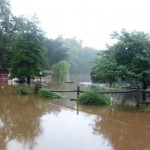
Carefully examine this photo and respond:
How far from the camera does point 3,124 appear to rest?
1159 centimetres

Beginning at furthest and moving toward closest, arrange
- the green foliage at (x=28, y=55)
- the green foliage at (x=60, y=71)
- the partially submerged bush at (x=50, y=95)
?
the green foliage at (x=60, y=71)
the green foliage at (x=28, y=55)
the partially submerged bush at (x=50, y=95)

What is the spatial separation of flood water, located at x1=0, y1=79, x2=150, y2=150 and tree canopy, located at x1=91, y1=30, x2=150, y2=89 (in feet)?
6.22

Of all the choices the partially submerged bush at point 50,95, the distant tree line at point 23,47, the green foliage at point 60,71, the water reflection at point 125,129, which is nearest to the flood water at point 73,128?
the water reflection at point 125,129

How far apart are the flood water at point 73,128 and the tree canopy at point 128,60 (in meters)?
1.90

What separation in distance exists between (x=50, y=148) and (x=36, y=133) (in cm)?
202

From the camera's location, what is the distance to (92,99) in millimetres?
18031

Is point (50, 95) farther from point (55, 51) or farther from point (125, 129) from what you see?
point (55, 51)

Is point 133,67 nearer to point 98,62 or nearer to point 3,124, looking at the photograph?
point 98,62

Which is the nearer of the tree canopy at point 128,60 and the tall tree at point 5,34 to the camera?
the tree canopy at point 128,60

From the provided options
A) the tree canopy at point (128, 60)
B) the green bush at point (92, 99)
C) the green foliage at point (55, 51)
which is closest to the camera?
the tree canopy at point (128, 60)

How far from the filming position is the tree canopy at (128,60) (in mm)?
15961

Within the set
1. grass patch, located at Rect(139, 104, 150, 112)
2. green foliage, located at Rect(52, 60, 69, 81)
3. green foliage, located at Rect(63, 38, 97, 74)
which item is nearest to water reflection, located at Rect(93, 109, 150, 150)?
grass patch, located at Rect(139, 104, 150, 112)

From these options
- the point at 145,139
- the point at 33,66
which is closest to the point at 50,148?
the point at 145,139

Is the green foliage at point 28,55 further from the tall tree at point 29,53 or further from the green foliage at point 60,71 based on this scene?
the green foliage at point 60,71
